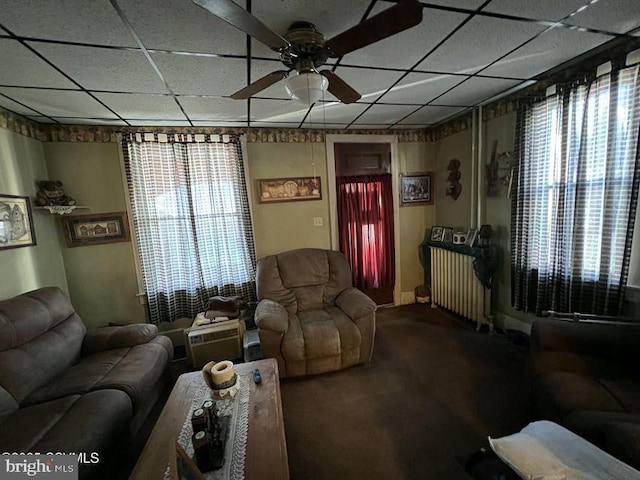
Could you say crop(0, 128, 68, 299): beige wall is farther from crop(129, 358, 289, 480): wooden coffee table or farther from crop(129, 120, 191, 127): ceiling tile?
crop(129, 358, 289, 480): wooden coffee table

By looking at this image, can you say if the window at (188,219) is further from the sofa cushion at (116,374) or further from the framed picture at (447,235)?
the framed picture at (447,235)

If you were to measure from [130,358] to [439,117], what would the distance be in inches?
155

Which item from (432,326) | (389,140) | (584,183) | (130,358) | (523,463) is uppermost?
(389,140)

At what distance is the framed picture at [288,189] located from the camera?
3197mm

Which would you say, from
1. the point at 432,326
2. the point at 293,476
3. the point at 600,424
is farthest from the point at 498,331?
the point at 293,476

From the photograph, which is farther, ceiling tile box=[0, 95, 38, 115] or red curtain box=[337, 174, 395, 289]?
red curtain box=[337, 174, 395, 289]

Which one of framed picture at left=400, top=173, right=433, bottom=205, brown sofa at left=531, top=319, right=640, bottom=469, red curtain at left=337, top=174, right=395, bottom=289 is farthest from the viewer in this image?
framed picture at left=400, top=173, right=433, bottom=205

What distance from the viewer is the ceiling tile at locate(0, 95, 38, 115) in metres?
1.99

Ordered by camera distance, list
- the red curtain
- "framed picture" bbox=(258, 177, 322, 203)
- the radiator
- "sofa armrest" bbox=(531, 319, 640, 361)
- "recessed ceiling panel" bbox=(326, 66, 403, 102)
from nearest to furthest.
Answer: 1. "sofa armrest" bbox=(531, 319, 640, 361)
2. "recessed ceiling panel" bbox=(326, 66, 403, 102)
3. the radiator
4. "framed picture" bbox=(258, 177, 322, 203)
5. the red curtain

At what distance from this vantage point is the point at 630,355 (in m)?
1.51

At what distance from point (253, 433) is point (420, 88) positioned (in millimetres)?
2708

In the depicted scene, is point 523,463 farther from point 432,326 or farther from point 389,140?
point 389,140

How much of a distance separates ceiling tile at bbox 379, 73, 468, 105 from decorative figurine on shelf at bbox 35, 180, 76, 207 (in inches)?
126

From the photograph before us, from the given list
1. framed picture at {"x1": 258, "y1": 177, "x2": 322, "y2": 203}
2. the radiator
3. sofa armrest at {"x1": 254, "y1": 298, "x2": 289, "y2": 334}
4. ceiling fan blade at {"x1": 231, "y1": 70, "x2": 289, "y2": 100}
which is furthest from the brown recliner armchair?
ceiling fan blade at {"x1": 231, "y1": 70, "x2": 289, "y2": 100}
